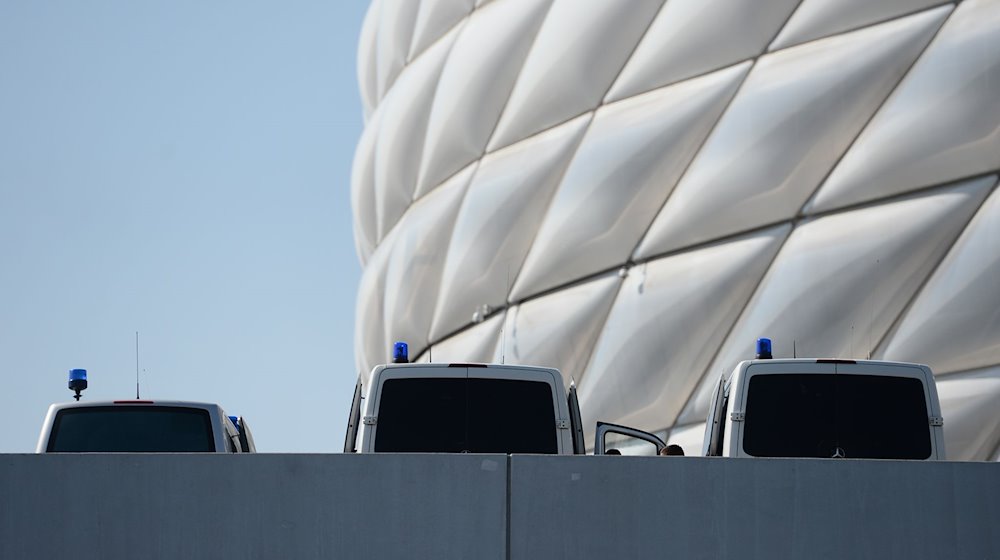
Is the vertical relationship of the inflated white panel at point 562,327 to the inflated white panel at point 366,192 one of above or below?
below

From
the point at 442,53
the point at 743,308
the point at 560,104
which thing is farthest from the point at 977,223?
the point at 442,53

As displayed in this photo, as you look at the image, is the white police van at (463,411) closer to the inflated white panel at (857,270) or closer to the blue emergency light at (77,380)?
the blue emergency light at (77,380)

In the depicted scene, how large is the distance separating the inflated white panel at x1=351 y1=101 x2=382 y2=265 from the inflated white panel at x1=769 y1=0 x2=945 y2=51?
27.2 ft

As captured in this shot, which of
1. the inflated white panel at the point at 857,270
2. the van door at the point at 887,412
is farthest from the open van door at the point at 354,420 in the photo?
the inflated white panel at the point at 857,270

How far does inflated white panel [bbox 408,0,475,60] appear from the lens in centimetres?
2245

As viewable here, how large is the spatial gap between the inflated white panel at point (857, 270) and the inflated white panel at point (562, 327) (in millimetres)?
1978

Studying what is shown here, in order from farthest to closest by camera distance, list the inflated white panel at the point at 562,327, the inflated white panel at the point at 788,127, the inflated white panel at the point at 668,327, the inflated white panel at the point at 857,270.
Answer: the inflated white panel at the point at 562,327
the inflated white panel at the point at 668,327
the inflated white panel at the point at 788,127
the inflated white panel at the point at 857,270

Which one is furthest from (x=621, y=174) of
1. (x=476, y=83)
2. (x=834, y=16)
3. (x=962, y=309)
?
(x=962, y=309)

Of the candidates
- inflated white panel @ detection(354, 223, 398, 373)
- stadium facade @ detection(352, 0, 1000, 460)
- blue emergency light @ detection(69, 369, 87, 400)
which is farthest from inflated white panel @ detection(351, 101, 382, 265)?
blue emergency light @ detection(69, 369, 87, 400)

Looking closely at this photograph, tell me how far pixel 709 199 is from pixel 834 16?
7.84 ft

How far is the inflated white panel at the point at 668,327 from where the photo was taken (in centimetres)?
1720

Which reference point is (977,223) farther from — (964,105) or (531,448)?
(531,448)

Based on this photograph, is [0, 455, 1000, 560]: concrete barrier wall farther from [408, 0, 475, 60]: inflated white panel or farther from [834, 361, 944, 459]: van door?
[408, 0, 475, 60]: inflated white panel

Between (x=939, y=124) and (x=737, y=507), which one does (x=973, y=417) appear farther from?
(x=737, y=507)
